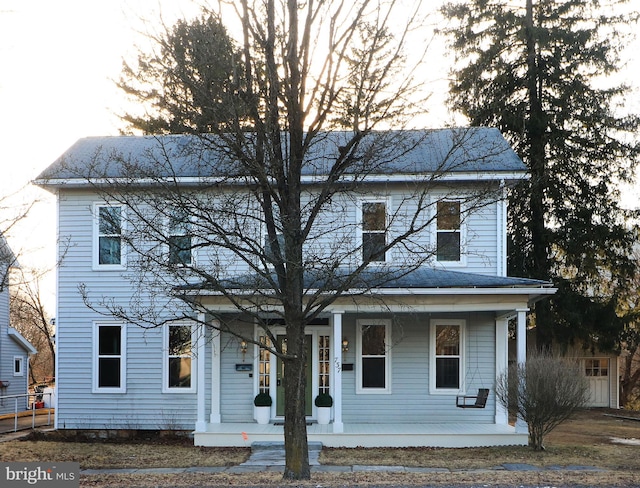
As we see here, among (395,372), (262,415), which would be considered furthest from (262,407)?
(395,372)

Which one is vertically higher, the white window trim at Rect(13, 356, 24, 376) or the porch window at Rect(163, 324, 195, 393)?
the porch window at Rect(163, 324, 195, 393)

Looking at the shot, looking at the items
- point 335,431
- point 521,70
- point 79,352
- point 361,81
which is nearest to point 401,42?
point 361,81

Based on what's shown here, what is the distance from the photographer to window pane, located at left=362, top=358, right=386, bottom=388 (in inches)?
676

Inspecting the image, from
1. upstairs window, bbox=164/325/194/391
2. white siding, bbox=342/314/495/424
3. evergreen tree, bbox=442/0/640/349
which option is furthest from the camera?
evergreen tree, bbox=442/0/640/349

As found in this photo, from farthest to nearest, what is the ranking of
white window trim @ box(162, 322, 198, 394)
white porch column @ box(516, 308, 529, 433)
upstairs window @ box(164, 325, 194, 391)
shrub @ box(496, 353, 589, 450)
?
upstairs window @ box(164, 325, 194, 391) → white window trim @ box(162, 322, 198, 394) → white porch column @ box(516, 308, 529, 433) → shrub @ box(496, 353, 589, 450)

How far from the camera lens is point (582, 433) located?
1806cm

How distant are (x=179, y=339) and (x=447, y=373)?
243 inches

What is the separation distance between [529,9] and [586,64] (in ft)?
8.20

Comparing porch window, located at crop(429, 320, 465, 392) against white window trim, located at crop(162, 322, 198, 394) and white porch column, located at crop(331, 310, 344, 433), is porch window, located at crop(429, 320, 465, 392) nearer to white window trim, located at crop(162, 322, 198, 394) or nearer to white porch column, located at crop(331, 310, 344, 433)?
white porch column, located at crop(331, 310, 344, 433)

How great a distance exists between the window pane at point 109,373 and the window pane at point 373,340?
18.7 feet

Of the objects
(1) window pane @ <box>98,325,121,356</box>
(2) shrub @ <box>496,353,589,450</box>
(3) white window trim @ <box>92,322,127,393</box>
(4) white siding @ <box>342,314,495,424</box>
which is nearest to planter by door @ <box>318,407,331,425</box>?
(4) white siding @ <box>342,314,495,424</box>

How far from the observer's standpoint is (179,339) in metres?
17.9

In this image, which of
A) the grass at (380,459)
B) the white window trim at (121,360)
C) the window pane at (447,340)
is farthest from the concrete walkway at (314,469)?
the white window trim at (121,360)

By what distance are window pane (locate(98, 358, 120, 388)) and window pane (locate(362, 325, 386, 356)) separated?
571 centimetres
